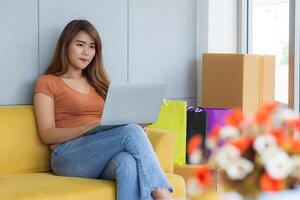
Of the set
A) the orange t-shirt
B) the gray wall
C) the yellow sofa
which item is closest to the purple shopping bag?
the gray wall

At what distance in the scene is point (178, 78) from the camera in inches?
183

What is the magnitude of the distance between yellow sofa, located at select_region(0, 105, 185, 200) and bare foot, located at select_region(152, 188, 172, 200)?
216mm

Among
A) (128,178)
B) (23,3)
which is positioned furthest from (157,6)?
(128,178)

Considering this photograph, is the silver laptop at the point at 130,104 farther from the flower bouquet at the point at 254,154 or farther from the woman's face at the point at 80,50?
the flower bouquet at the point at 254,154

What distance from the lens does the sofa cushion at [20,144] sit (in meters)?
3.35

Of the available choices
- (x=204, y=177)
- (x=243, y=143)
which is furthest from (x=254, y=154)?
(x=204, y=177)

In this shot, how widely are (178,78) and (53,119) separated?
146cm

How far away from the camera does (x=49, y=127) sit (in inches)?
134

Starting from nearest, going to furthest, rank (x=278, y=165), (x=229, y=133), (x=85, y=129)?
1. (x=278, y=165)
2. (x=229, y=133)
3. (x=85, y=129)

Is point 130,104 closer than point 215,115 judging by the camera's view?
Yes

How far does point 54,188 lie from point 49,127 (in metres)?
0.61

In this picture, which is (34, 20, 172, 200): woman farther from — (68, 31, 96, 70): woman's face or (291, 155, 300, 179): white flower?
(291, 155, 300, 179): white flower

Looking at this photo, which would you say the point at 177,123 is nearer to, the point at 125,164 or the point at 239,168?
the point at 125,164

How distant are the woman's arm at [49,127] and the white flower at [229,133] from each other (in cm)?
181
